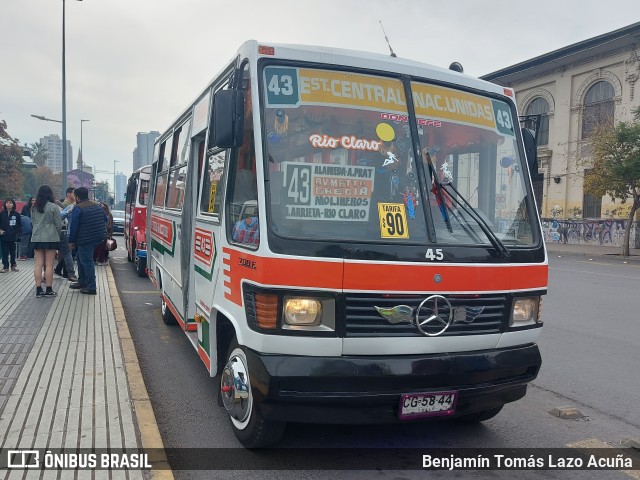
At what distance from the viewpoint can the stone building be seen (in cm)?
3036

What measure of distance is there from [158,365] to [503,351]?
147 inches

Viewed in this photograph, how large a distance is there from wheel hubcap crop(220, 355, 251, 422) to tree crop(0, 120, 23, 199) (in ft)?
170

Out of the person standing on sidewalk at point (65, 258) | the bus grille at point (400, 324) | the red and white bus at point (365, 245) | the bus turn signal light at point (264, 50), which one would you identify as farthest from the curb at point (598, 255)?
the bus turn signal light at point (264, 50)

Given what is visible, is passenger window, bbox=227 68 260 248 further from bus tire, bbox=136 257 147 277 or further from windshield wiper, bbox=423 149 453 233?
bus tire, bbox=136 257 147 277

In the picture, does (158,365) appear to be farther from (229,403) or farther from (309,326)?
(309,326)

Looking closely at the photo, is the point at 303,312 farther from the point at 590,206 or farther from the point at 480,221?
the point at 590,206

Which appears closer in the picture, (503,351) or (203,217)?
(503,351)

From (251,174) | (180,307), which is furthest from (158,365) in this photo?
(251,174)

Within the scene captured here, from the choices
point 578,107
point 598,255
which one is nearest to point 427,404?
point 598,255

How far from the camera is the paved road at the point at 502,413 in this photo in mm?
4094

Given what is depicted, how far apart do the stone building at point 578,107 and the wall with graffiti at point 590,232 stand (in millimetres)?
55

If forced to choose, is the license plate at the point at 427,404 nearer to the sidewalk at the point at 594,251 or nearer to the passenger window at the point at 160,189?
the passenger window at the point at 160,189

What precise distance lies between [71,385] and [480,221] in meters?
3.66

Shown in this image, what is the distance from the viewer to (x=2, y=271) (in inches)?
474
